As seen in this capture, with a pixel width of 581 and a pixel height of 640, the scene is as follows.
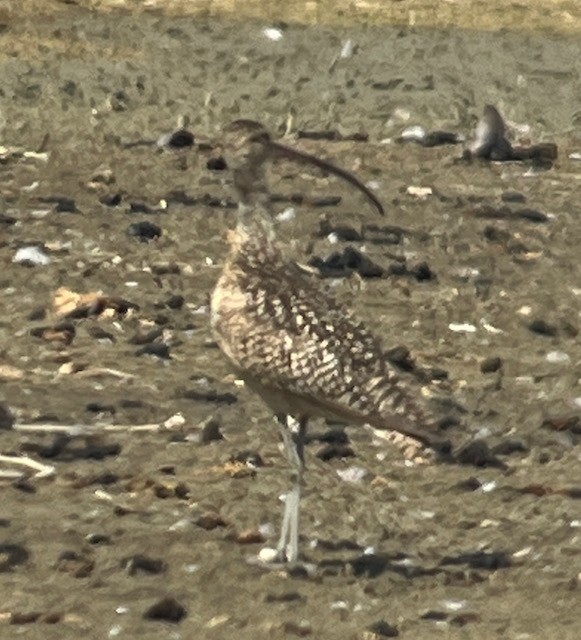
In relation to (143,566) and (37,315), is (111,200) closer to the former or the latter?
(37,315)

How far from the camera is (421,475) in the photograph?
9.55 m

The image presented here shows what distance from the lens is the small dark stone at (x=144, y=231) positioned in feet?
43.4

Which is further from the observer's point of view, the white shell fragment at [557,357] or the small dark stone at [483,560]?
the white shell fragment at [557,357]

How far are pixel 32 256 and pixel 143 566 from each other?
4.57 meters

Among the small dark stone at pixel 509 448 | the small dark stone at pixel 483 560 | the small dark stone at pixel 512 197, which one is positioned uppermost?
the small dark stone at pixel 483 560

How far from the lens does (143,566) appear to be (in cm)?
837

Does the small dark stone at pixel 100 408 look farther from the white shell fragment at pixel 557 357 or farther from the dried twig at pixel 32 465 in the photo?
the white shell fragment at pixel 557 357

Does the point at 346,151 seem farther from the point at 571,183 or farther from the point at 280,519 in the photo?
the point at 280,519

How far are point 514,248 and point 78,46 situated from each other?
19.8 ft

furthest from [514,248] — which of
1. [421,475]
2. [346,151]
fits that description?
[421,475]

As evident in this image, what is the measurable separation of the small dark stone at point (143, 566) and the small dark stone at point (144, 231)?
4958 millimetres

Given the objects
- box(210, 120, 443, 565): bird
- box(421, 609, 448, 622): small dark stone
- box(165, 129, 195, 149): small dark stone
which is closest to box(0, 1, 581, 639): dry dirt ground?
box(421, 609, 448, 622): small dark stone

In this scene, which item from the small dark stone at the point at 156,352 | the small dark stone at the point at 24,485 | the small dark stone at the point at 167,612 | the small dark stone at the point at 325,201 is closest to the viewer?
the small dark stone at the point at 167,612

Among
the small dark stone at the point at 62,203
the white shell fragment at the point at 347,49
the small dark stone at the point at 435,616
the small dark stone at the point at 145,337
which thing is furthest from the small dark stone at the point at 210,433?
the white shell fragment at the point at 347,49
